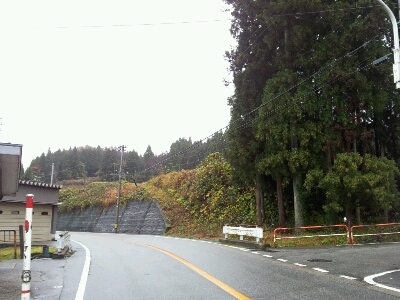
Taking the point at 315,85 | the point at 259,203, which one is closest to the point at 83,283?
the point at 315,85

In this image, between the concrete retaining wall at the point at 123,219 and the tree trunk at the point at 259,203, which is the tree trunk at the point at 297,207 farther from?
the concrete retaining wall at the point at 123,219

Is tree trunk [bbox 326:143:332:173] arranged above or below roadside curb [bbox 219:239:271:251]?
above

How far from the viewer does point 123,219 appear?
47562mm

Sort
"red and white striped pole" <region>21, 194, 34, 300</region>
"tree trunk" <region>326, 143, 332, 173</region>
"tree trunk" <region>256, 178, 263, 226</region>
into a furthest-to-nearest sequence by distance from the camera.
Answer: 1. "tree trunk" <region>256, 178, 263, 226</region>
2. "tree trunk" <region>326, 143, 332, 173</region>
3. "red and white striped pole" <region>21, 194, 34, 300</region>

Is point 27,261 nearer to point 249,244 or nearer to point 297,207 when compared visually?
point 249,244

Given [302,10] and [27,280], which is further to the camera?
[302,10]

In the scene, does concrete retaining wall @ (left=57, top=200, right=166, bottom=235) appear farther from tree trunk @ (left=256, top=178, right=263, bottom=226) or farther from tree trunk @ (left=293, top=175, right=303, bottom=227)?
tree trunk @ (left=293, top=175, right=303, bottom=227)

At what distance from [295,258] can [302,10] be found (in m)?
13.7

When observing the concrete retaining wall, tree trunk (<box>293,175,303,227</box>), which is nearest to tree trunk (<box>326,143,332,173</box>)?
tree trunk (<box>293,175,303,227</box>)

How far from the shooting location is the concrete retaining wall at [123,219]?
1594 inches

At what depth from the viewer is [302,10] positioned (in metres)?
20.6

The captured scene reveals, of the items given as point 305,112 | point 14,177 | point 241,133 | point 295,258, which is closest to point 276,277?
point 295,258

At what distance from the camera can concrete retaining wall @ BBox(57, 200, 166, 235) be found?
133 ft

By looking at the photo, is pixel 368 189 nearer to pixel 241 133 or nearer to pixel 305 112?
pixel 305 112
